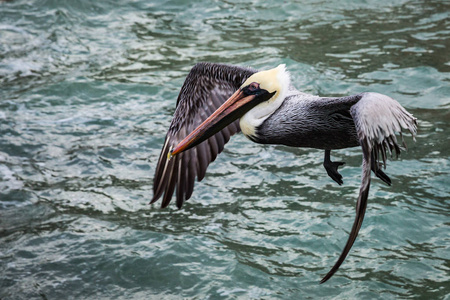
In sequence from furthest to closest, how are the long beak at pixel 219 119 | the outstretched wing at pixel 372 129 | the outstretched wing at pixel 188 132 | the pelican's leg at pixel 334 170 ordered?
the outstretched wing at pixel 188 132
the pelican's leg at pixel 334 170
the long beak at pixel 219 119
the outstretched wing at pixel 372 129

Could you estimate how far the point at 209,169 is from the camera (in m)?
8.29

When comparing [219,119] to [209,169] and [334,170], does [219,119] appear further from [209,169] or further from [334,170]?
[209,169]

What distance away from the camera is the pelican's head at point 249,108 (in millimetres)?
5387

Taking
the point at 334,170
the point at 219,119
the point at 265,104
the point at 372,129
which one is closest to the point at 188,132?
the point at 219,119

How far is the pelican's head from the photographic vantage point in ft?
17.7

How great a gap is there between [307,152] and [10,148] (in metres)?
3.79

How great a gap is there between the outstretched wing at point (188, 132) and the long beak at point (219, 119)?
1002 mm

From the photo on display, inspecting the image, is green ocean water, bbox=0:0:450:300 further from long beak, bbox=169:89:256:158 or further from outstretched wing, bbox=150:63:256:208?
long beak, bbox=169:89:256:158

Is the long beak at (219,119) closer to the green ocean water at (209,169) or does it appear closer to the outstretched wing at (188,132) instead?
the outstretched wing at (188,132)

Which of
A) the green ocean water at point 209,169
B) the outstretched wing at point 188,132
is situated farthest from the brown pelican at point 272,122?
the green ocean water at point 209,169

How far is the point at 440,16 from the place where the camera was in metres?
11.4

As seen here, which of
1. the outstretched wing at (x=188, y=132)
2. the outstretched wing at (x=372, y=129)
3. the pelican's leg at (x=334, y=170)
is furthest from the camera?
the outstretched wing at (x=188, y=132)

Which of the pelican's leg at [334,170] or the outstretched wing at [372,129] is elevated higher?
the outstretched wing at [372,129]

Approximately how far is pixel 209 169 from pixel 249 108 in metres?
2.93
